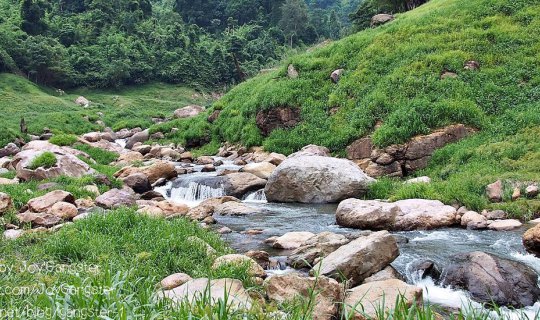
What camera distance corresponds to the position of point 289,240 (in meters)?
9.97

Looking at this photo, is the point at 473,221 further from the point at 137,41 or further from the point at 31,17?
the point at 31,17

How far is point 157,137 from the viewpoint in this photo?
34438 mm

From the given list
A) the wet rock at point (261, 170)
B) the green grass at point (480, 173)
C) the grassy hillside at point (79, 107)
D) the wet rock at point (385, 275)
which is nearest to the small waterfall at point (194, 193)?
the wet rock at point (261, 170)

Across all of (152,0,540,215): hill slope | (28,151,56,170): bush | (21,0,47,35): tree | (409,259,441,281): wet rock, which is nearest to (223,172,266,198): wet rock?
(152,0,540,215): hill slope

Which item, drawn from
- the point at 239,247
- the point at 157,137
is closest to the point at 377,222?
the point at 239,247

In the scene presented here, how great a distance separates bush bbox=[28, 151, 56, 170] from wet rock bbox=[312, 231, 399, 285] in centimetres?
1298

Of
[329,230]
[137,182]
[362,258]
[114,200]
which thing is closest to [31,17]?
[137,182]

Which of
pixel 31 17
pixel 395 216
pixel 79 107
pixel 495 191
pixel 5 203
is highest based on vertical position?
pixel 31 17

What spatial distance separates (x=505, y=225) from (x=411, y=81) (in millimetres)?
11268

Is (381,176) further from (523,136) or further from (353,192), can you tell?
(523,136)

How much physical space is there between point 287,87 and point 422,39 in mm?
7492

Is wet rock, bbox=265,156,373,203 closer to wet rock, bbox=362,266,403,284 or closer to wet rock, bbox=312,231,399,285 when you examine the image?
wet rock, bbox=312,231,399,285

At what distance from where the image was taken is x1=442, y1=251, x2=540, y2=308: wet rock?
6.85 meters

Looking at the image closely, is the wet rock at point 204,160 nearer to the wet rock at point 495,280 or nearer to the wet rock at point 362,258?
the wet rock at point 362,258
